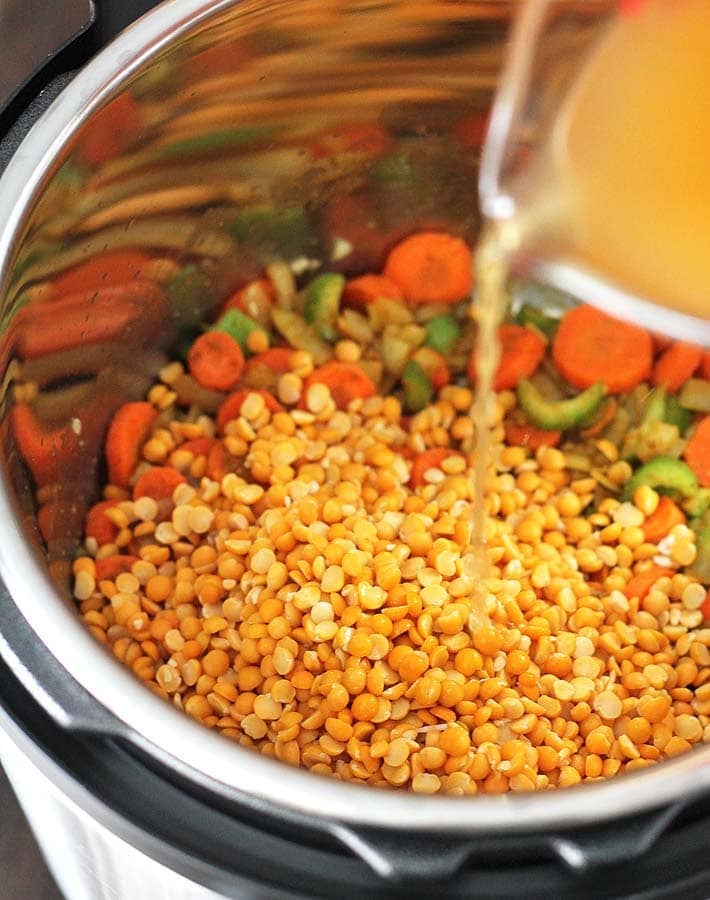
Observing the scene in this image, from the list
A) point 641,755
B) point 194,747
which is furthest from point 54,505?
point 641,755

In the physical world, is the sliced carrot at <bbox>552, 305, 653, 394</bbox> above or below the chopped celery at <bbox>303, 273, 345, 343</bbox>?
below

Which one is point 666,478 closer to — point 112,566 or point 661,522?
point 661,522

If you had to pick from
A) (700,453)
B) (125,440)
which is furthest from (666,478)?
(125,440)

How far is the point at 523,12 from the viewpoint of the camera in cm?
142

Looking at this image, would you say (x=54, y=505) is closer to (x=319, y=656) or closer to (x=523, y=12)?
(x=319, y=656)

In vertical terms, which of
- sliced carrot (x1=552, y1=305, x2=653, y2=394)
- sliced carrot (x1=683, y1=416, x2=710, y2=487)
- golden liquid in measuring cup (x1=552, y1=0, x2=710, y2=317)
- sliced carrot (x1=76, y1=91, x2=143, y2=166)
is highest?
sliced carrot (x1=76, y1=91, x2=143, y2=166)

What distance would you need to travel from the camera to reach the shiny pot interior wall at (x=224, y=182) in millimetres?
1306

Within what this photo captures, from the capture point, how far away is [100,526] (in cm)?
150

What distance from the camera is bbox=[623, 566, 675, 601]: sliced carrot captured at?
151cm

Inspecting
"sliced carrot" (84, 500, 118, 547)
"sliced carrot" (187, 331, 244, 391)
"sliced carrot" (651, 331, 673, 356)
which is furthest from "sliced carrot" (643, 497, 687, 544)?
"sliced carrot" (84, 500, 118, 547)

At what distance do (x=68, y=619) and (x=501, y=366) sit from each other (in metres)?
0.89

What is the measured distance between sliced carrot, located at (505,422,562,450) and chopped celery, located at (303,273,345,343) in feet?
0.98

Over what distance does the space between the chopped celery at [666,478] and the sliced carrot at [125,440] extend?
67 cm

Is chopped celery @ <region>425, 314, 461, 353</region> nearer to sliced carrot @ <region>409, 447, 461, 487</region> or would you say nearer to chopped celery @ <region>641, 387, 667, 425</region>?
sliced carrot @ <region>409, 447, 461, 487</region>
